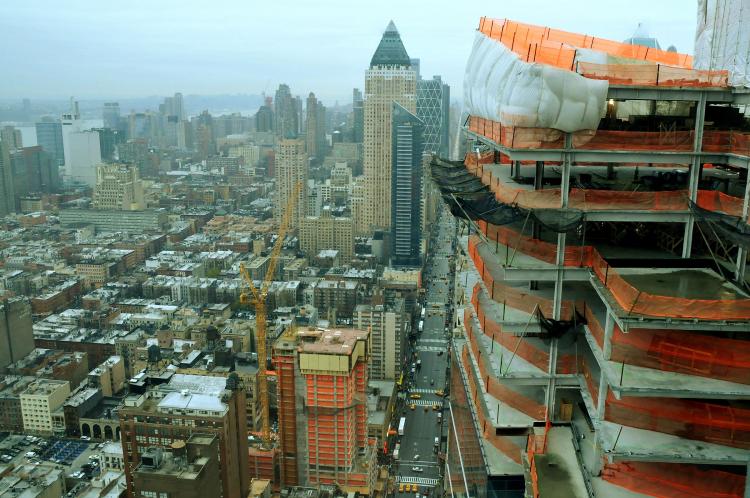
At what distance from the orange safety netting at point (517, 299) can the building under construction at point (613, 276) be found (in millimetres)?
13

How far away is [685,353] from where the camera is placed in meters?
3.73

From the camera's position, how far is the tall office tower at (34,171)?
57031mm

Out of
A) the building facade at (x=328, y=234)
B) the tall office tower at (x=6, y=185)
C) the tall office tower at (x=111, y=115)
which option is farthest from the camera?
the tall office tower at (x=111, y=115)

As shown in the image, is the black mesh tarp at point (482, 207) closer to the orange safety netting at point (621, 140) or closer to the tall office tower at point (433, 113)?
the orange safety netting at point (621, 140)

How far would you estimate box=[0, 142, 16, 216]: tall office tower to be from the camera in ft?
174

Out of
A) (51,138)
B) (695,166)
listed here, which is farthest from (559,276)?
(51,138)

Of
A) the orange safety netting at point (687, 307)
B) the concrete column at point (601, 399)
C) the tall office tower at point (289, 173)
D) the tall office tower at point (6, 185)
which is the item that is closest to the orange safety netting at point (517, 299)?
the concrete column at point (601, 399)

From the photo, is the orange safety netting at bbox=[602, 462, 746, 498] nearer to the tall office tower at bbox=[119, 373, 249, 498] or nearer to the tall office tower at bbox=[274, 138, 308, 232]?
the tall office tower at bbox=[119, 373, 249, 498]

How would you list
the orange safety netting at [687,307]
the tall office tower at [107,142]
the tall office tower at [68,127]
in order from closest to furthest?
the orange safety netting at [687,307] → the tall office tower at [68,127] → the tall office tower at [107,142]

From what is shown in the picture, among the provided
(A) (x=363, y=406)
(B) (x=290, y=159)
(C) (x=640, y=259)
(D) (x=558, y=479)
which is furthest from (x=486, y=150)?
(B) (x=290, y=159)

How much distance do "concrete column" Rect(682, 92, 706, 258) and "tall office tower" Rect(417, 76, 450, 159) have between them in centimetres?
5938

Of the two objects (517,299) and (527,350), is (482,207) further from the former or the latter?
(527,350)

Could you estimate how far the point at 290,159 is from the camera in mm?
56000

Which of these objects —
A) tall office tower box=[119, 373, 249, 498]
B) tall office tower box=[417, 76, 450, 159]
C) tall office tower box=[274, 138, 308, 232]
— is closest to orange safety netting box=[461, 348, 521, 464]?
tall office tower box=[119, 373, 249, 498]
